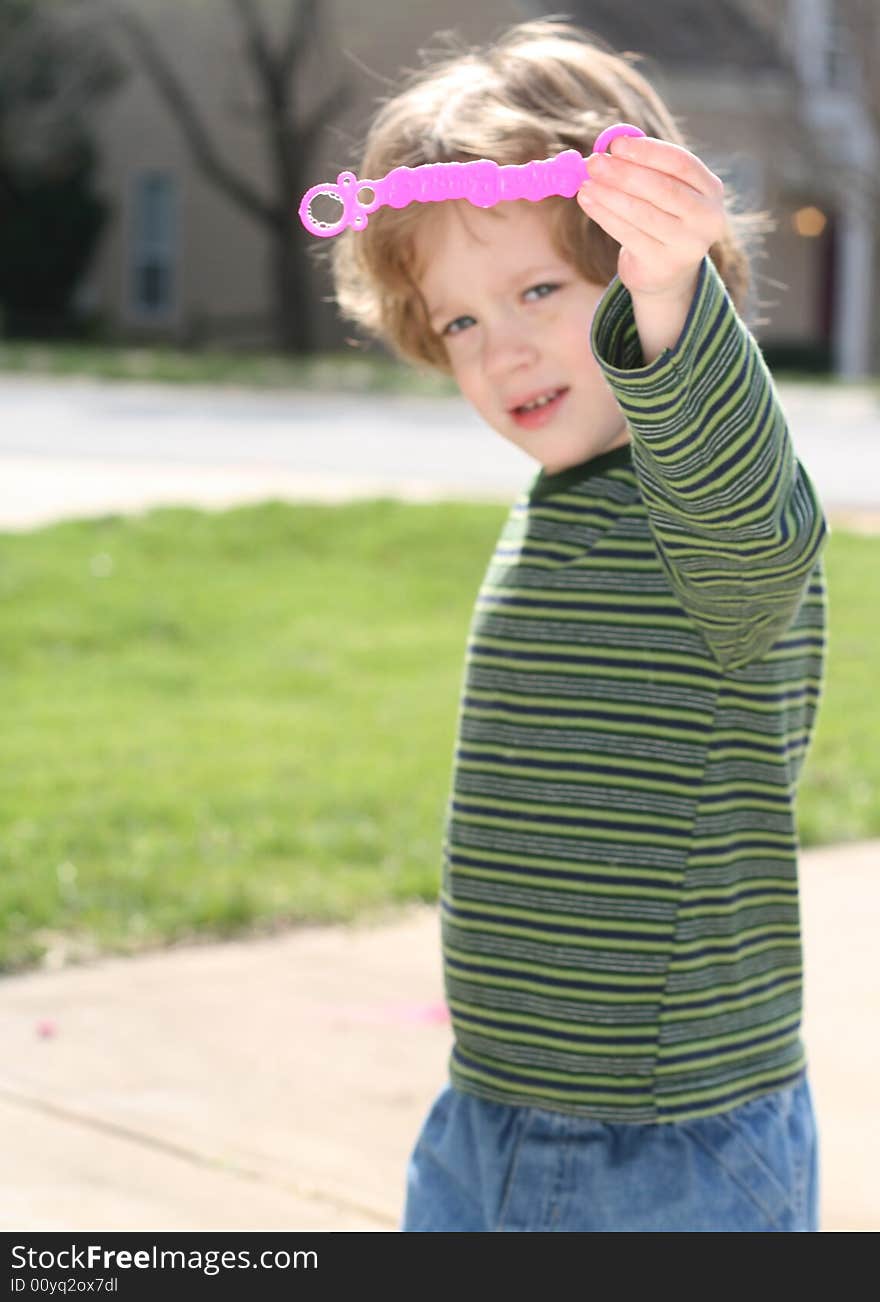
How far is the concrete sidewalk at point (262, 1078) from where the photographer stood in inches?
116

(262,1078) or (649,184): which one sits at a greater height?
(649,184)

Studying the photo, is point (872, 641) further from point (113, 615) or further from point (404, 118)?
point (404, 118)

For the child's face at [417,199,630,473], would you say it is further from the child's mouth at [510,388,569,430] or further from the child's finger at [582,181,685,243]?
the child's finger at [582,181,685,243]

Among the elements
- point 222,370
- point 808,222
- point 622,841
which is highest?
point 808,222

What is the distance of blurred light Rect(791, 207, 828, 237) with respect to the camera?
27.4 metres

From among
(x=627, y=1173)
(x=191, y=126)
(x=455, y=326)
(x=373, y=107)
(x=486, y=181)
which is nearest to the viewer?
(x=486, y=181)

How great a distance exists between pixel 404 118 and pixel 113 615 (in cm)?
492

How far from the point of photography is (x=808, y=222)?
27.7 m

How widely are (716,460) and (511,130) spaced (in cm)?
53

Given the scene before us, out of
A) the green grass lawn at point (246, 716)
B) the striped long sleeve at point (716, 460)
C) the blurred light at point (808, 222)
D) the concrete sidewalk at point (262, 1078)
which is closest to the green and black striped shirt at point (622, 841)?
the striped long sleeve at point (716, 460)

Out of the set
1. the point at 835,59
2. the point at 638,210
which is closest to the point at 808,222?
the point at 835,59

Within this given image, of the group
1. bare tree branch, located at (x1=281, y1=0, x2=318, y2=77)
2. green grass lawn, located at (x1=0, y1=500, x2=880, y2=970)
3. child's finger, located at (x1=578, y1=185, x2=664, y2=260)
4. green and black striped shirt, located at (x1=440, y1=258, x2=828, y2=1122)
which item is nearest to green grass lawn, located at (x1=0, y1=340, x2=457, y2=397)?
bare tree branch, located at (x1=281, y1=0, x2=318, y2=77)

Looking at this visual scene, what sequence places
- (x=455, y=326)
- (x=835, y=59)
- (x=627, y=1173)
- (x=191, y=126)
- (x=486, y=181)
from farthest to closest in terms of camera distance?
(x=835, y=59)
(x=191, y=126)
(x=455, y=326)
(x=627, y=1173)
(x=486, y=181)

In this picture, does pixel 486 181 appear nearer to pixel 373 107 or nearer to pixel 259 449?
pixel 259 449
